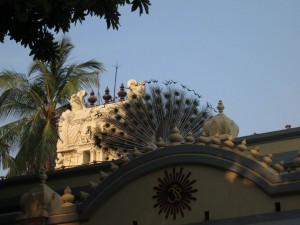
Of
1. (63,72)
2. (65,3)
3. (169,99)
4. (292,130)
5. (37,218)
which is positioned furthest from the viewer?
(63,72)

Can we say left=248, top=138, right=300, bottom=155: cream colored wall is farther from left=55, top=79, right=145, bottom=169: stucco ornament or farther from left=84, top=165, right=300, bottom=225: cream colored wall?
left=55, top=79, right=145, bottom=169: stucco ornament

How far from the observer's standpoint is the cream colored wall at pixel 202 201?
1335 cm

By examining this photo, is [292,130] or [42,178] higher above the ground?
[292,130]

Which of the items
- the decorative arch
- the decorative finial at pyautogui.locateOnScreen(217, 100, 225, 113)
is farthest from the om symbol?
the decorative finial at pyautogui.locateOnScreen(217, 100, 225, 113)

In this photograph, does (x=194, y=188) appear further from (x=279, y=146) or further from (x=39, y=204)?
(x=279, y=146)

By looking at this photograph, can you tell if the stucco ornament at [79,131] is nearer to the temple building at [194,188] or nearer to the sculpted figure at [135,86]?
the sculpted figure at [135,86]

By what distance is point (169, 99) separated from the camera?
26.9 meters

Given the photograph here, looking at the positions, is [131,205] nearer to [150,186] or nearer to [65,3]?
[150,186]

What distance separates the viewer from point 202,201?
13.9 meters

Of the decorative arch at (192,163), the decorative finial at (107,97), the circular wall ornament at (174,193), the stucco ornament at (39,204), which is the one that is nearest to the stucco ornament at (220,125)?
the decorative arch at (192,163)

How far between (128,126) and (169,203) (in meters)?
10.7

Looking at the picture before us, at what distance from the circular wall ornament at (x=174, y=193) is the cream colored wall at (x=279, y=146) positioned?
3575 millimetres

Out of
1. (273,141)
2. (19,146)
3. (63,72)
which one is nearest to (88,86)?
(63,72)

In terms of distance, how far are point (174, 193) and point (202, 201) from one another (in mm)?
557
